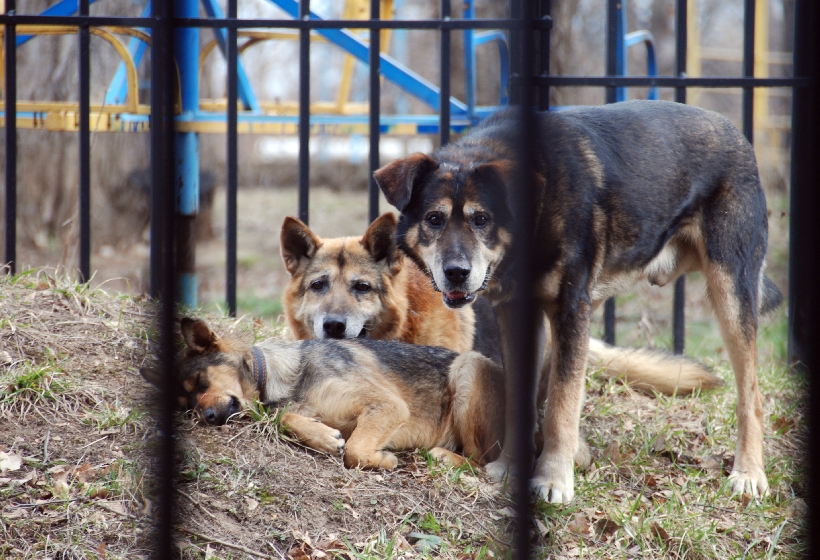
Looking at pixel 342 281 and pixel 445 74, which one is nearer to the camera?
pixel 342 281

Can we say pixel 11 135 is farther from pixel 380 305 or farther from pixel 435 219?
pixel 435 219

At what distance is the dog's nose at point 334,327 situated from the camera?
4.78m

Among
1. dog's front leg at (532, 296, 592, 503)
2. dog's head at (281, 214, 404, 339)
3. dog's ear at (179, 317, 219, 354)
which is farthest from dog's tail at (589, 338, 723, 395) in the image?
dog's ear at (179, 317, 219, 354)

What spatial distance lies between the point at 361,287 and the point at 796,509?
2.75 m

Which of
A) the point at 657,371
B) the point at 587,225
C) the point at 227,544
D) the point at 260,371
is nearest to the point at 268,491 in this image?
the point at 227,544

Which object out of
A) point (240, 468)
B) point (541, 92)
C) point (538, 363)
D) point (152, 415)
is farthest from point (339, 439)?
point (541, 92)

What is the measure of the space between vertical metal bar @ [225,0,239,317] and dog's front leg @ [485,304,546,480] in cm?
248

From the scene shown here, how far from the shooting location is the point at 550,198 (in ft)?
13.0

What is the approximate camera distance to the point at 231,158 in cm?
585

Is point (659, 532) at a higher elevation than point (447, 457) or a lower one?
lower

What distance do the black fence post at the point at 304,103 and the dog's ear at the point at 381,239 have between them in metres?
→ 0.97

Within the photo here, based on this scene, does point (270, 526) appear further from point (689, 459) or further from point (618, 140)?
point (618, 140)

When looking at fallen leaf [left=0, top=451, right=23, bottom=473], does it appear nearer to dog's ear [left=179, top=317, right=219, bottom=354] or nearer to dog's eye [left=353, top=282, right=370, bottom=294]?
dog's ear [left=179, top=317, right=219, bottom=354]

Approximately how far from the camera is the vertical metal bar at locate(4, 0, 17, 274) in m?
5.38
